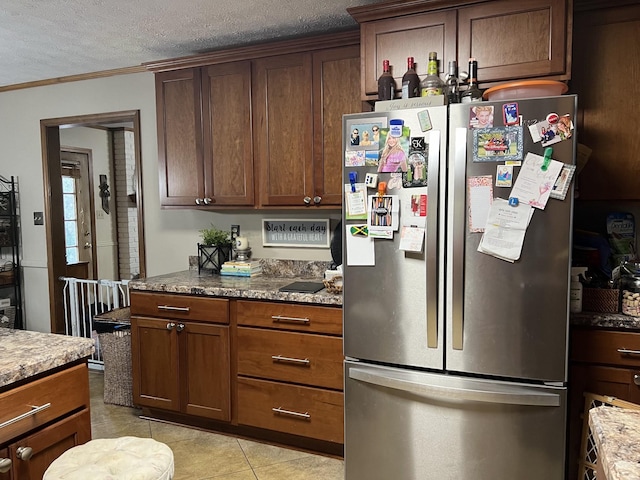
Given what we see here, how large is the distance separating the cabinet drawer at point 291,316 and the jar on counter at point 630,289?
1.31 meters

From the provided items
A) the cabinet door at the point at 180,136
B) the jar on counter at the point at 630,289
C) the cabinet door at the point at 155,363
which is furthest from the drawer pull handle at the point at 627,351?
the cabinet door at the point at 180,136

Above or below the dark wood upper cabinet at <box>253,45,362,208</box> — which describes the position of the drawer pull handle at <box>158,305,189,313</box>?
below

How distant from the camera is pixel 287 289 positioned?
8.95 feet

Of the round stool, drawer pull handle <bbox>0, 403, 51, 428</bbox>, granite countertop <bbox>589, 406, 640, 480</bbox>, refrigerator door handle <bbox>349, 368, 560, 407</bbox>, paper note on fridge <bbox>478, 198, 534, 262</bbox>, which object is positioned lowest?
refrigerator door handle <bbox>349, 368, 560, 407</bbox>

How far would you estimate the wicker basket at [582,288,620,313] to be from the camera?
7.25 ft

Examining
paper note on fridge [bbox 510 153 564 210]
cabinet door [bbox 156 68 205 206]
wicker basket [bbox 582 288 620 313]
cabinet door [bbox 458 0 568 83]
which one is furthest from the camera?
cabinet door [bbox 156 68 205 206]

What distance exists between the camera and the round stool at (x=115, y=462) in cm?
128

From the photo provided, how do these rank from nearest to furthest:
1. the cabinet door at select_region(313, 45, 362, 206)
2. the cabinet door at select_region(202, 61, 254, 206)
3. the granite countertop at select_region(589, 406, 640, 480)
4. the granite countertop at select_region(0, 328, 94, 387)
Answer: the granite countertop at select_region(589, 406, 640, 480) → the granite countertop at select_region(0, 328, 94, 387) → the cabinet door at select_region(313, 45, 362, 206) → the cabinet door at select_region(202, 61, 254, 206)

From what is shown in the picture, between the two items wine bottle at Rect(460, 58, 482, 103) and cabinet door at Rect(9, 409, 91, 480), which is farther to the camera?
wine bottle at Rect(460, 58, 482, 103)

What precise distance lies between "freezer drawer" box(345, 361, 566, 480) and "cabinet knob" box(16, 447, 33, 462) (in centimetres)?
129

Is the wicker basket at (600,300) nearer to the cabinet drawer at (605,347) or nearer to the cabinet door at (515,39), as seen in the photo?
the cabinet drawer at (605,347)

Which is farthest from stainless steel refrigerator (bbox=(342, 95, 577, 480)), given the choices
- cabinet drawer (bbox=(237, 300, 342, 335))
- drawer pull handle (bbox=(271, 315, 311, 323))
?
drawer pull handle (bbox=(271, 315, 311, 323))

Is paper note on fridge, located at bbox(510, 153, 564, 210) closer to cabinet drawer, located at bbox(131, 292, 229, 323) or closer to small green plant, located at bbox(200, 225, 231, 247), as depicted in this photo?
cabinet drawer, located at bbox(131, 292, 229, 323)

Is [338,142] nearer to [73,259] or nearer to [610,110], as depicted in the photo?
[610,110]
